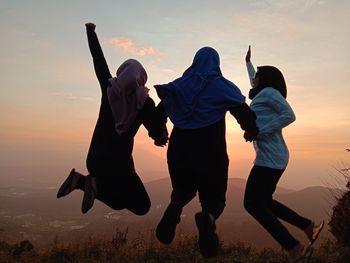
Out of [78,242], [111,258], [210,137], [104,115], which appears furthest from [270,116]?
[78,242]

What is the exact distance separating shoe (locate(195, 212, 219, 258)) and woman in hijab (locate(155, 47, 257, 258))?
5 cm

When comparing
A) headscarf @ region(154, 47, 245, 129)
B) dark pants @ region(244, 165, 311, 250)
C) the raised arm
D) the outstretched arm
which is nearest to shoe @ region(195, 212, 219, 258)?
headscarf @ region(154, 47, 245, 129)

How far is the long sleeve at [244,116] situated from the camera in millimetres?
4129

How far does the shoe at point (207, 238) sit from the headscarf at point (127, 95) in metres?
1.46

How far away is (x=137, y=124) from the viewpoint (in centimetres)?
458

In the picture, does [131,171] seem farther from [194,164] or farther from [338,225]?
[338,225]

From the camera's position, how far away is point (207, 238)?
3715 millimetres

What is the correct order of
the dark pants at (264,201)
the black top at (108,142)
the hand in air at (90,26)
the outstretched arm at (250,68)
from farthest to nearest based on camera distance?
the outstretched arm at (250,68), the hand in air at (90,26), the dark pants at (264,201), the black top at (108,142)

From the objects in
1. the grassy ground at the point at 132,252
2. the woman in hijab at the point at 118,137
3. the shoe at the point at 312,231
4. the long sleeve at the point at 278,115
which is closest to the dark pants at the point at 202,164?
the woman in hijab at the point at 118,137

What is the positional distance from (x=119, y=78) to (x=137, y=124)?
58cm

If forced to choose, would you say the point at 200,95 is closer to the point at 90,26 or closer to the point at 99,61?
the point at 99,61

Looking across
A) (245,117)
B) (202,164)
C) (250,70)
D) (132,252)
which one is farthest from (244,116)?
(132,252)

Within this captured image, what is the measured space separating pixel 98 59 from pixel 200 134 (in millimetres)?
1700

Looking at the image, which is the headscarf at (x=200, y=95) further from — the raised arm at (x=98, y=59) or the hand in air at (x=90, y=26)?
the hand in air at (x=90, y=26)
